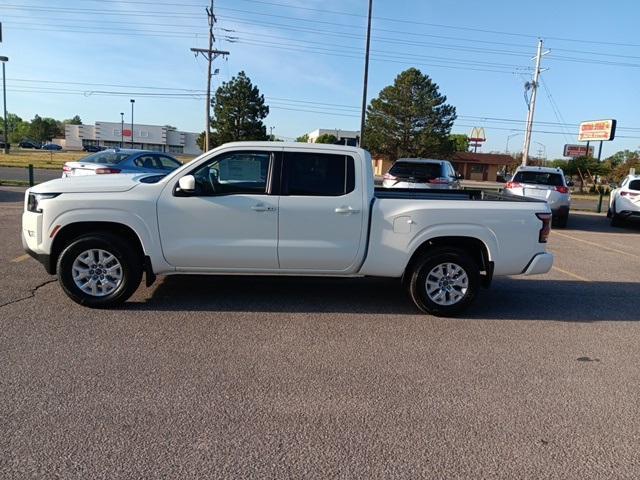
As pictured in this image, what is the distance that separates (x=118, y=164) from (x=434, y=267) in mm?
9947

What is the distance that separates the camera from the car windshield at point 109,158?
13.4m

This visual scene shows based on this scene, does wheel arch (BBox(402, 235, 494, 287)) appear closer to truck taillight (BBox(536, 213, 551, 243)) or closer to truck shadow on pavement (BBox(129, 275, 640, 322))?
truck shadow on pavement (BBox(129, 275, 640, 322))

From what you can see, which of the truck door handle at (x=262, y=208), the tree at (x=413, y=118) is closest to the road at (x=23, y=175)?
the truck door handle at (x=262, y=208)

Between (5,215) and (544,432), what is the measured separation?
11.7 m

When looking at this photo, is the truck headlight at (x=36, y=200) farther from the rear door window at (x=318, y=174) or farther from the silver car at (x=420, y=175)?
the silver car at (x=420, y=175)

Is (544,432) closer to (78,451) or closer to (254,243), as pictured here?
(78,451)

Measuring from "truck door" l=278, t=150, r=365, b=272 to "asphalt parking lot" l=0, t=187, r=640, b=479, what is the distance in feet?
2.09

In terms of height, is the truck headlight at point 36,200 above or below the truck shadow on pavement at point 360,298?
above

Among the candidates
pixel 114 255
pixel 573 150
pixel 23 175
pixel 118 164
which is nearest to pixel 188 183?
pixel 114 255

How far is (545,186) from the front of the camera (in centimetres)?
1433

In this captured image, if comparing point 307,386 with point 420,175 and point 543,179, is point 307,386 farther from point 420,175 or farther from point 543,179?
point 543,179

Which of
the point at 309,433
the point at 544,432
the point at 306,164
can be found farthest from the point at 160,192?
the point at 544,432

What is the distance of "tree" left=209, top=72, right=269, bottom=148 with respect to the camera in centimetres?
5494

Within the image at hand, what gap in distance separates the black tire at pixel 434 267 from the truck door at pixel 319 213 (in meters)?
0.74
